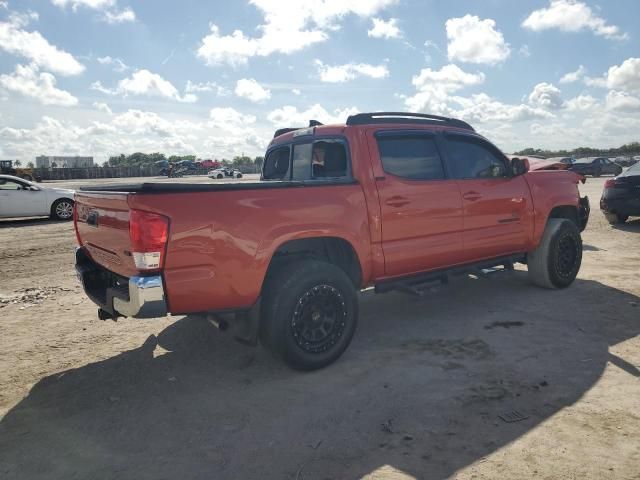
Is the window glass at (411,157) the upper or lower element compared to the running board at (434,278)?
upper

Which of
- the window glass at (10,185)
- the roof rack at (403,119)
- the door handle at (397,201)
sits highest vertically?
the roof rack at (403,119)

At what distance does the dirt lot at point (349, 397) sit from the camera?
8.76 ft

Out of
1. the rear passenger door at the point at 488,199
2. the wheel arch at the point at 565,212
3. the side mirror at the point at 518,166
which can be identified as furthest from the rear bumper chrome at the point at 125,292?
the wheel arch at the point at 565,212

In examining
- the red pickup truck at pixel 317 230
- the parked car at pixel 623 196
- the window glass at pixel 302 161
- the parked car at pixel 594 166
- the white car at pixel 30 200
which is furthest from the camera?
the parked car at pixel 594 166

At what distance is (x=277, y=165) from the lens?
18.0 ft

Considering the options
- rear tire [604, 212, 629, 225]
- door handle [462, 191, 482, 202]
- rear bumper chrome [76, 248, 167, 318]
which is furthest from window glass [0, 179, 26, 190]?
rear tire [604, 212, 629, 225]

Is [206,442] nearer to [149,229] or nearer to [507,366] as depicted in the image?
[149,229]

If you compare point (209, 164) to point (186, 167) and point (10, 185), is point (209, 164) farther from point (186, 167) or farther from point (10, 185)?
point (10, 185)

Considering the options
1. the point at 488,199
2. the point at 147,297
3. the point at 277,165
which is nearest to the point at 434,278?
the point at 488,199

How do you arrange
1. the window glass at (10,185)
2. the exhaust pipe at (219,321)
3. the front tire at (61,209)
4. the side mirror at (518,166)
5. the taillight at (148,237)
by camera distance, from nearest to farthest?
the taillight at (148,237) < the exhaust pipe at (219,321) < the side mirror at (518,166) < the window glass at (10,185) < the front tire at (61,209)

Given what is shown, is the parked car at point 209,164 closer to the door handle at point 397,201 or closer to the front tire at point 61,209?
the front tire at point 61,209

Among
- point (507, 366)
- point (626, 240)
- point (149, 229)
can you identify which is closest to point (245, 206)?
point (149, 229)

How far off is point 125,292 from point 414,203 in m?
2.56

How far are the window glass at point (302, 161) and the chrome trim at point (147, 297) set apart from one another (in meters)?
2.14
